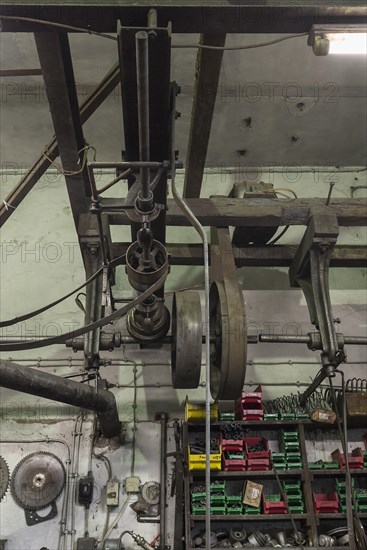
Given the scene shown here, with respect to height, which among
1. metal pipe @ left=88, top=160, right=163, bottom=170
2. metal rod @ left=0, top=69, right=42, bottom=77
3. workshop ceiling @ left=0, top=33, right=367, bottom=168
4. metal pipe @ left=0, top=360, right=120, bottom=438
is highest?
workshop ceiling @ left=0, top=33, right=367, bottom=168

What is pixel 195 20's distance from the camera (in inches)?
65.4

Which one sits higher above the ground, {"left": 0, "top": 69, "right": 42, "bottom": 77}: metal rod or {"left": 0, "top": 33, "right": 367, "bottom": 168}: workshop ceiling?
{"left": 0, "top": 33, "right": 367, "bottom": 168}: workshop ceiling

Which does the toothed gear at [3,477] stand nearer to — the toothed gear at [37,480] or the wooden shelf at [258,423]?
the toothed gear at [37,480]

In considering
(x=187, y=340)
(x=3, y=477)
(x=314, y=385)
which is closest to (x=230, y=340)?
(x=187, y=340)

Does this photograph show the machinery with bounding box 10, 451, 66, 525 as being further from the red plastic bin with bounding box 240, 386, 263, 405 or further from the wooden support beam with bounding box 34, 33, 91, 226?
the wooden support beam with bounding box 34, 33, 91, 226

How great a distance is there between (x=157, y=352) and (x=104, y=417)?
0.71 m

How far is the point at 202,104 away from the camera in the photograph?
221cm

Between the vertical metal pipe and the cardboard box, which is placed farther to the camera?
the cardboard box

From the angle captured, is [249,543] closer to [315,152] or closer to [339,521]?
[339,521]

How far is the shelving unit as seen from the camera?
240 cm

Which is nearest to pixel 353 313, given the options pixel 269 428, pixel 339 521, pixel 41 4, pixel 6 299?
pixel 269 428

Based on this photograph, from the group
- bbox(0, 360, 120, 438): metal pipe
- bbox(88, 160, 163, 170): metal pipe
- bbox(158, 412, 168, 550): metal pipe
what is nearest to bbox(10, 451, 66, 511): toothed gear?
bbox(0, 360, 120, 438): metal pipe

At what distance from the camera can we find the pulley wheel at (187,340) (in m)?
2.07

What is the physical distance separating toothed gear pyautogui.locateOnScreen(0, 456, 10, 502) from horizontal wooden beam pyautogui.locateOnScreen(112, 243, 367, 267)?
1512mm
